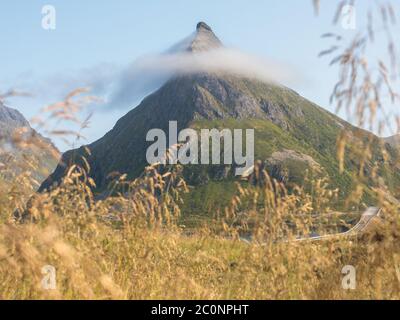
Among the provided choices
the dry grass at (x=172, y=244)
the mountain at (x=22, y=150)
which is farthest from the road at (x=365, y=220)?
the mountain at (x=22, y=150)

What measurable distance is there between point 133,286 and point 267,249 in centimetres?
142

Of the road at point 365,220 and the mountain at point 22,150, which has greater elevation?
the mountain at point 22,150

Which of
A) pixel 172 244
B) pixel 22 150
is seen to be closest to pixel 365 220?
pixel 172 244

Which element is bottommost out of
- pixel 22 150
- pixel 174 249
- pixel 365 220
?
pixel 174 249

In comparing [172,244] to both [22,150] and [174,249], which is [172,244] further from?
[22,150]

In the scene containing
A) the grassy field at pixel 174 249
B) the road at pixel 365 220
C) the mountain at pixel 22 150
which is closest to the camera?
the mountain at pixel 22 150

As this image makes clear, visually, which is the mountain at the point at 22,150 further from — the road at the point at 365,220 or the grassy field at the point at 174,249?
the road at the point at 365,220

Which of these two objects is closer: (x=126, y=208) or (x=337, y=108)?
(x=337, y=108)

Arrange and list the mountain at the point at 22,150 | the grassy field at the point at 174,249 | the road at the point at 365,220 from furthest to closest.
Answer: the road at the point at 365,220 → the grassy field at the point at 174,249 → the mountain at the point at 22,150

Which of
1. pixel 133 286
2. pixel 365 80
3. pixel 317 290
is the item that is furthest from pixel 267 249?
pixel 365 80

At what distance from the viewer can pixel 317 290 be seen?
5.34 metres

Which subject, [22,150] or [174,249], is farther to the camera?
[174,249]
